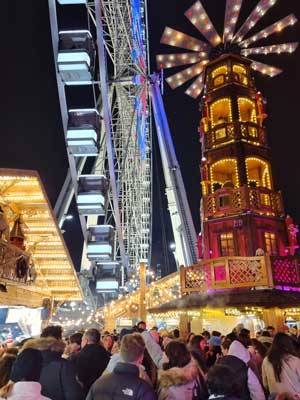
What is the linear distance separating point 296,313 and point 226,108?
9.56 metres

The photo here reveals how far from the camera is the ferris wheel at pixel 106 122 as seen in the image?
13797mm

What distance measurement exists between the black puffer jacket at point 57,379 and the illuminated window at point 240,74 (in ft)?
Answer: 51.9

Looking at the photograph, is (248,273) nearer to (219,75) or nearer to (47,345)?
(47,345)

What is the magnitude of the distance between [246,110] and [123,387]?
644 inches

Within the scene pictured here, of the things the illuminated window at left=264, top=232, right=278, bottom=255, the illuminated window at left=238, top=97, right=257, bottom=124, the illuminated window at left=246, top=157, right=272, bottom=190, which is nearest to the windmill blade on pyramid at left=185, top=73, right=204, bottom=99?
the illuminated window at left=238, top=97, right=257, bottom=124

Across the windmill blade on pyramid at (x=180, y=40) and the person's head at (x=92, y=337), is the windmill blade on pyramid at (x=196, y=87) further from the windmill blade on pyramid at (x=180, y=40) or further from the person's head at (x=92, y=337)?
the person's head at (x=92, y=337)

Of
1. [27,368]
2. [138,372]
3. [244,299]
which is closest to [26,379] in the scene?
[27,368]

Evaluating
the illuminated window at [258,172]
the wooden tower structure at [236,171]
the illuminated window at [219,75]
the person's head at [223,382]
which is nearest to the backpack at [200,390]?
the person's head at [223,382]

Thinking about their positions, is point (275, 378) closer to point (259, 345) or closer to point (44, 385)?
point (259, 345)

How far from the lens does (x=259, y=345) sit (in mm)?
4980

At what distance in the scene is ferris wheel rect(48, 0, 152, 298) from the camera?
1380 cm

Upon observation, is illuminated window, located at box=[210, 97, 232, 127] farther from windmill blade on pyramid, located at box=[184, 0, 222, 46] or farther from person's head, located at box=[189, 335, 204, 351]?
person's head, located at box=[189, 335, 204, 351]

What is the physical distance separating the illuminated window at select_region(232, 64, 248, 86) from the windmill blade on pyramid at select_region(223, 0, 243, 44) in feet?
6.24

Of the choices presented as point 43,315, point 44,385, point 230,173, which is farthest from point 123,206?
point 44,385
